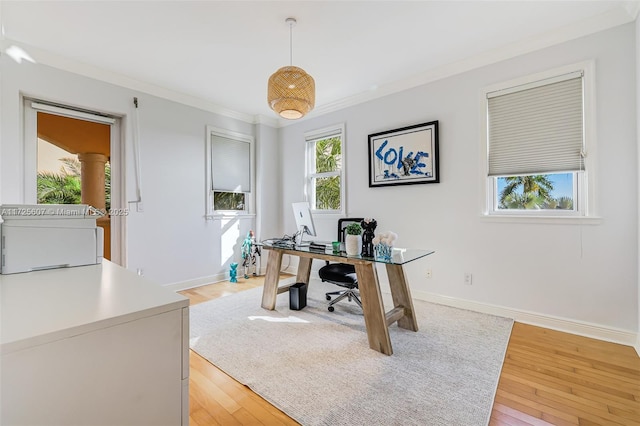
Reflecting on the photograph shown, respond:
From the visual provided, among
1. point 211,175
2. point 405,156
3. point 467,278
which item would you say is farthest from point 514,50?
point 211,175

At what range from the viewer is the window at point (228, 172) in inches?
163

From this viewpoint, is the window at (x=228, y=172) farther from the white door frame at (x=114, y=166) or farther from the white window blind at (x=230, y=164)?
the white door frame at (x=114, y=166)

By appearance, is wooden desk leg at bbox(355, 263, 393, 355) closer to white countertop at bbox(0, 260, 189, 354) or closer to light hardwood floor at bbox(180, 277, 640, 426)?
light hardwood floor at bbox(180, 277, 640, 426)

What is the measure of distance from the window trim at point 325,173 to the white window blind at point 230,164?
0.96 meters

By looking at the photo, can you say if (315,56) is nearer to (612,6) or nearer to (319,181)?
(319,181)

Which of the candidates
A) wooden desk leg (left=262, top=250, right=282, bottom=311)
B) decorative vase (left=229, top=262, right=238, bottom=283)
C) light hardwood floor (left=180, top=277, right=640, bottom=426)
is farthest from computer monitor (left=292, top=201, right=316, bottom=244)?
decorative vase (left=229, top=262, right=238, bottom=283)

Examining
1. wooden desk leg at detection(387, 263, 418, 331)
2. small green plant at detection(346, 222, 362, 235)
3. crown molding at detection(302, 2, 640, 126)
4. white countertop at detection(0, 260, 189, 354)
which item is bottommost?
wooden desk leg at detection(387, 263, 418, 331)

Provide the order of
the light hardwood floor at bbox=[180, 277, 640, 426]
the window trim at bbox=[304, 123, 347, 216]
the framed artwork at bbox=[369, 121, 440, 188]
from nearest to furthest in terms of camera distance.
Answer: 1. the light hardwood floor at bbox=[180, 277, 640, 426]
2. the framed artwork at bbox=[369, 121, 440, 188]
3. the window trim at bbox=[304, 123, 347, 216]

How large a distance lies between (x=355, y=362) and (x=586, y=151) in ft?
8.25

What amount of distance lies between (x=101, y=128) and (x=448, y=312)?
4348mm

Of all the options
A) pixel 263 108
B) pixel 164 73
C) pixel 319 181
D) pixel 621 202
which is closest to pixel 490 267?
pixel 621 202

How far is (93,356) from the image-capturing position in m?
0.68

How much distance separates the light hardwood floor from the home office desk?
2.47 feet

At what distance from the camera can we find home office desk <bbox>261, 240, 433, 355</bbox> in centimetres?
209
